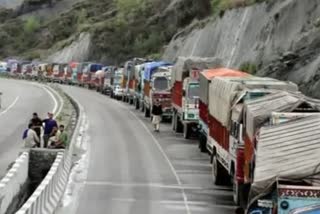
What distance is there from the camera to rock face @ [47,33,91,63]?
123 meters

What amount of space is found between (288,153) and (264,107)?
3510 millimetres

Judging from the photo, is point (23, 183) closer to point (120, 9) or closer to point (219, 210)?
point (219, 210)

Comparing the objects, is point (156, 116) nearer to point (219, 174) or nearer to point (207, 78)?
point (207, 78)

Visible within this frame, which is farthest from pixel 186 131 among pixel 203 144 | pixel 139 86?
pixel 139 86

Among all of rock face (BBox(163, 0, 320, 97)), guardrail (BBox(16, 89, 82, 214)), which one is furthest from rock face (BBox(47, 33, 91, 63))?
guardrail (BBox(16, 89, 82, 214))

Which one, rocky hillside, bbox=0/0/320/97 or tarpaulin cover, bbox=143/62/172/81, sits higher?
rocky hillside, bbox=0/0/320/97

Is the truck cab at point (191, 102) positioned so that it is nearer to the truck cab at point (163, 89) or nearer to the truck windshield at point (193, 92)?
the truck windshield at point (193, 92)

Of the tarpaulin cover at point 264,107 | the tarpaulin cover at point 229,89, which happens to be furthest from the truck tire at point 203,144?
the tarpaulin cover at point 264,107

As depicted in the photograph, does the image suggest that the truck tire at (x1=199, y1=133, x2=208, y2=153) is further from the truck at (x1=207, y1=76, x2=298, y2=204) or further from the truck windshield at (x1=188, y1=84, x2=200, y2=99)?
the truck at (x1=207, y1=76, x2=298, y2=204)

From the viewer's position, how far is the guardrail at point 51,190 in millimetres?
15276

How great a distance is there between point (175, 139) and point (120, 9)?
331 feet

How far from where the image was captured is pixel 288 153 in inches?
611

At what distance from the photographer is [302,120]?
17.1 m

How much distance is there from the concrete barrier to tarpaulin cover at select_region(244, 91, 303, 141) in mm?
5286
